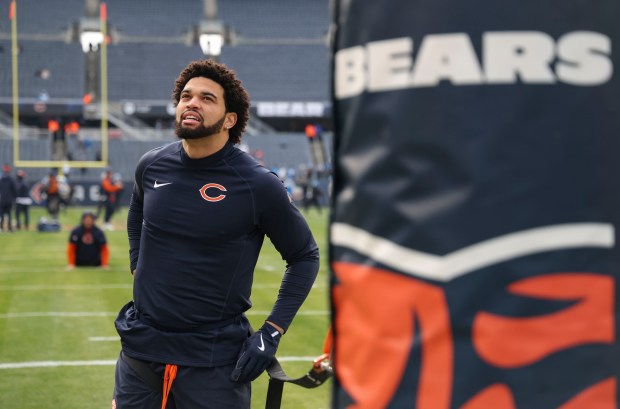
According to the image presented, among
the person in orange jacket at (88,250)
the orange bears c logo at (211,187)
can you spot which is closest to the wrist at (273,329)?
the orange bears c logo at (211,187)

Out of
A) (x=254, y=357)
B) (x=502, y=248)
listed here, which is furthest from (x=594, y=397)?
(x=254, y=357)

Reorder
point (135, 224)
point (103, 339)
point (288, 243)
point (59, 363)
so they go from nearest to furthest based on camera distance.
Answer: point (288, 243), point (135, 224), point (59, 363), point (103, 339)

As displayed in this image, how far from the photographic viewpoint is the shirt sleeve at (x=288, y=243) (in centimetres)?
312

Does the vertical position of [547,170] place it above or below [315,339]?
above

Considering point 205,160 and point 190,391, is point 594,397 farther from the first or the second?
point 205,160

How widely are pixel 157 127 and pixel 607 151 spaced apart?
4295 centimetres

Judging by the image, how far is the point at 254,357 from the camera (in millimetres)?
2971

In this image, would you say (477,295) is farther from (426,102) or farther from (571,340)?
(426,102)

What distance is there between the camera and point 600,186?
1298mm

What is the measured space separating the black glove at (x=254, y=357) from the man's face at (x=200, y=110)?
69 cm

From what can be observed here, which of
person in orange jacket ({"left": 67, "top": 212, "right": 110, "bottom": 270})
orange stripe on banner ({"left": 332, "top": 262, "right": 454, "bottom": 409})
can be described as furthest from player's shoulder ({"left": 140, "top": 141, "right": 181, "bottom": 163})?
person in orange jacket ({"left": 67, "top": 212, "right": 110, "bottom": 270})

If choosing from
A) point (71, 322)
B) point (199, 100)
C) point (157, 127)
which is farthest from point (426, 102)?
point (157, 127)

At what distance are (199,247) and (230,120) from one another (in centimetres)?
49

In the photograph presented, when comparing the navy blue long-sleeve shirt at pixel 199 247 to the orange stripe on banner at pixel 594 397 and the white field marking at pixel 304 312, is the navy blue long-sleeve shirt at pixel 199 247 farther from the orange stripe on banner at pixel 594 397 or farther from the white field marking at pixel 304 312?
the white field marking at pixel 304 312
